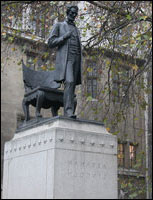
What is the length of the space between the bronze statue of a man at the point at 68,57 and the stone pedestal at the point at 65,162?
2.07 feet

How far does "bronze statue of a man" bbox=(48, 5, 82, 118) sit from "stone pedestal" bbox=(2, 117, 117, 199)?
63 cm

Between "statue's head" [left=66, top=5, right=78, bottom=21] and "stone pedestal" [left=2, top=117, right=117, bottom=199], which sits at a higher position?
"statue's head" [left=66, top=5, right=78, bottom=21]

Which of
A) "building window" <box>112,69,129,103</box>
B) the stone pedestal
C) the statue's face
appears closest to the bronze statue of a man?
the statue's face

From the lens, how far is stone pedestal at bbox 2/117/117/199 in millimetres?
9344

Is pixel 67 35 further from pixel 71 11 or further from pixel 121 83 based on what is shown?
pixel 121 83

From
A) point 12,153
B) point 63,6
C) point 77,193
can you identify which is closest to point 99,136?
point 77,193

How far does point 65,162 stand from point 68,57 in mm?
2536

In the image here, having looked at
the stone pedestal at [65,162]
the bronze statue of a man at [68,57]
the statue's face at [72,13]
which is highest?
the statue's face at [72,13]

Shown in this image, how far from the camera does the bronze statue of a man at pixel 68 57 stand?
33.9 ft

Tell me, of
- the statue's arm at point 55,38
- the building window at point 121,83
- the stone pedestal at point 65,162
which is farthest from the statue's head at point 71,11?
the building window at point 121,83

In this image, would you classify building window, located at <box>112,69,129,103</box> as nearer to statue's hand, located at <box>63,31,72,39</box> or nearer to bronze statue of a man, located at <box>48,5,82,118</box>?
bronze statue of a man, located at <box>48,5,82,118</box>

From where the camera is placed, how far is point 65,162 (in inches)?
372

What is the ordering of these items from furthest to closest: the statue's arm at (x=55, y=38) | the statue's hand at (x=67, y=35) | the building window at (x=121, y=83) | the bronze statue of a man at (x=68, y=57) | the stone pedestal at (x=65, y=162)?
the building window at (x=121, y=83)
the statue's arm at (x=55, y=38)
the statue's hand at (x=67, y=35)
the bronze statue of a man at (x=68, y=57)
the stone pedestal at (x=65, y=162)

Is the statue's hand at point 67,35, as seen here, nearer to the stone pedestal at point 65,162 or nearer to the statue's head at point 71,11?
the statue's head at point 71,11
